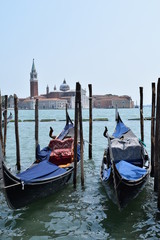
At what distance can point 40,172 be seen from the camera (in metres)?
4.75

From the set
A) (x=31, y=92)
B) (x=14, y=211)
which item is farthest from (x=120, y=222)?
(x=31, y=92)

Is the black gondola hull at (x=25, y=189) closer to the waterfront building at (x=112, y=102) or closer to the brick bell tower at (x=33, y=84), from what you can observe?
the waterfront building at (x=112, y=102)

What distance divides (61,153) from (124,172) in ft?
5.92

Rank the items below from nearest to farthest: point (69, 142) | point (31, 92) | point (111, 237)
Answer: point (111, 237) < point (69, 142) < point (31, 92)

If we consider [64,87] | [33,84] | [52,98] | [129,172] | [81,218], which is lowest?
[81,218]

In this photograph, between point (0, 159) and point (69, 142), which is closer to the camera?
point (0, 159)

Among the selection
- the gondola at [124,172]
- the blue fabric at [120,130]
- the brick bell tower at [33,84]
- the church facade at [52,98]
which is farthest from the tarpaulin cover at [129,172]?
the brick bell tower at [33,84]

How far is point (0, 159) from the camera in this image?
3799 mm

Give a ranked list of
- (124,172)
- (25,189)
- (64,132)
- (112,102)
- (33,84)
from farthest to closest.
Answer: (33,84), (112,102), (64,132), (124,172), (25,189)

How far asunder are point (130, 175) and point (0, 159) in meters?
1.76

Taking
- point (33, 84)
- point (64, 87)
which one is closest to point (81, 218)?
point (33, 84)

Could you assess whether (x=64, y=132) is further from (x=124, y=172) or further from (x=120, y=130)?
(x=124, y=172)

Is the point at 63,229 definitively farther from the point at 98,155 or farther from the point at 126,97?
the point at 126,97

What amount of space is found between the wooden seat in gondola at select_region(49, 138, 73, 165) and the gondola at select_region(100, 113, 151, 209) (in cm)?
66
